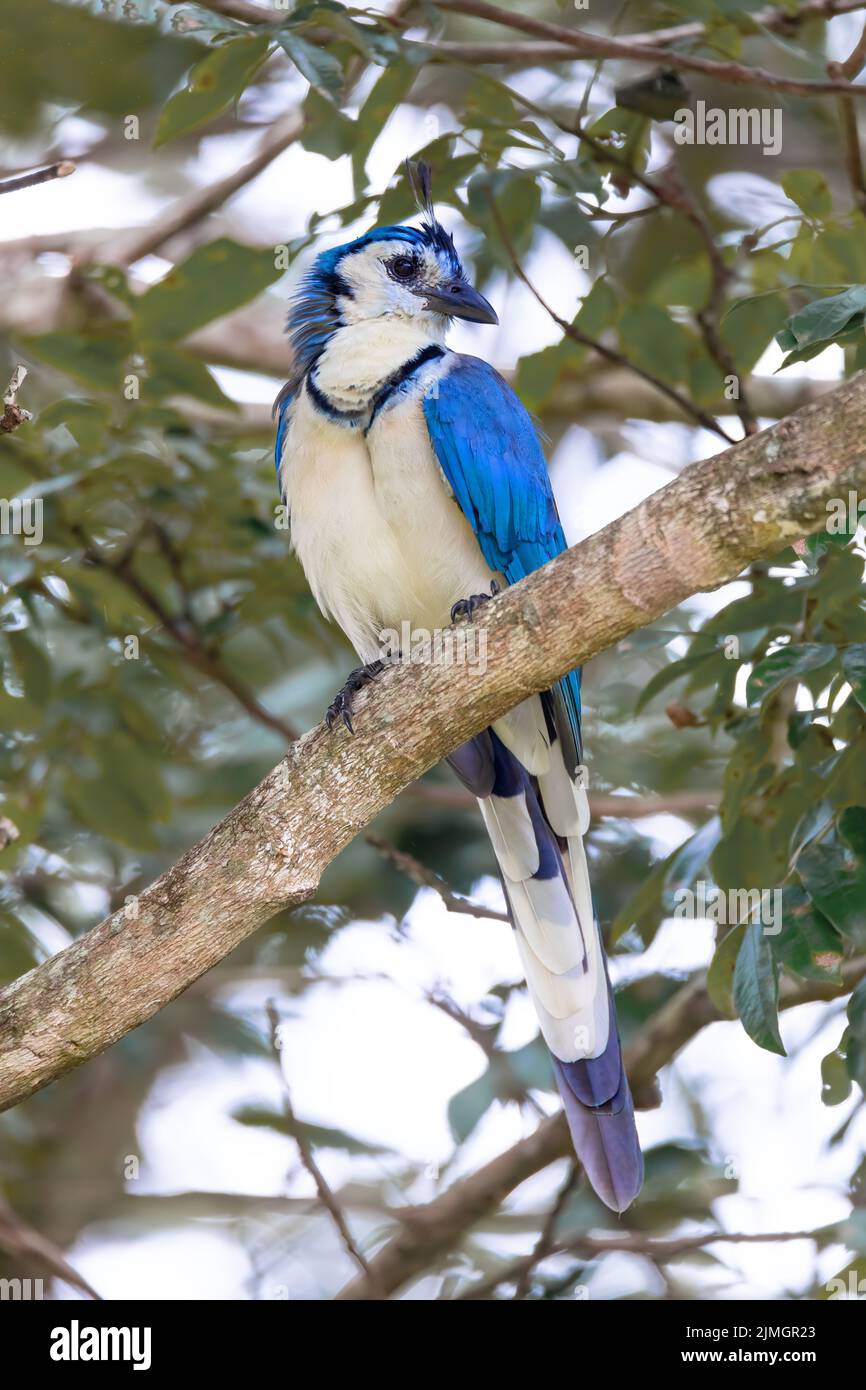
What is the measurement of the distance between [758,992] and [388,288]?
7.61ft

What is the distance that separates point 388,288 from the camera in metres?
4.18

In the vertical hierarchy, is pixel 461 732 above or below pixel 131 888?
below

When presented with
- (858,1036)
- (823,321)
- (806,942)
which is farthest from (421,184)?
(858,1036)

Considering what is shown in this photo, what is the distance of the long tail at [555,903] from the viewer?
3.81 meters

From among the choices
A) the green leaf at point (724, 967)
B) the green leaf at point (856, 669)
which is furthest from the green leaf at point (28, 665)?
the green leaf at point (856, 669)

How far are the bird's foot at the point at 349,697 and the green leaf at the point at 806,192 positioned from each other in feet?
5.22

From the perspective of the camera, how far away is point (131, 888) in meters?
5.15

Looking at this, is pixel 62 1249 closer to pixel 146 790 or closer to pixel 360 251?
pixel 146 790

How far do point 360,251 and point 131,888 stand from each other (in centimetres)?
231

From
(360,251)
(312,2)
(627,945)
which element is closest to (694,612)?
(627,945)

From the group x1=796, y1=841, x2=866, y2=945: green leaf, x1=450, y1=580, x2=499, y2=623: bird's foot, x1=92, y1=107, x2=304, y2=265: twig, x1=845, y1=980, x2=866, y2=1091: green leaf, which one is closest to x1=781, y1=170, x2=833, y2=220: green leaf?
x1=450, y1=580, x2=499, y2=623: bird's foot

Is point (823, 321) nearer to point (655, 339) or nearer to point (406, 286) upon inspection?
point (655, 339)

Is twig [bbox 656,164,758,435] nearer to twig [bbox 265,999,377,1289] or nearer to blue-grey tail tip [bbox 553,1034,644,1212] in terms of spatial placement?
blue-grey tail tip [bbox 553,1034,644,1212]
